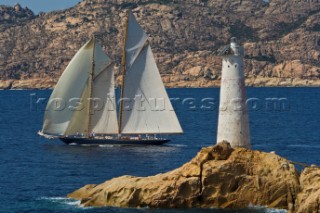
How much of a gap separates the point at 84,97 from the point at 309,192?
163 ft

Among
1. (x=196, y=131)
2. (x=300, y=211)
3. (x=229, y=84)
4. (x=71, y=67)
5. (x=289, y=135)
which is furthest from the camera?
(x=196, y=131)

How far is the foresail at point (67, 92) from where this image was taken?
91875 mm

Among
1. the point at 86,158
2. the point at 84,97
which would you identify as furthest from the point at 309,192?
the point at 84,97

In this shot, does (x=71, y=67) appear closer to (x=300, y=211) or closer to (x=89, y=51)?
(x=89, y=51)

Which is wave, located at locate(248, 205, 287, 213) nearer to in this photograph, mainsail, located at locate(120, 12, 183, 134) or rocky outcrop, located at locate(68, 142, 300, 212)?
rocky outcrop, located at locate(68, 142, 300, 212)

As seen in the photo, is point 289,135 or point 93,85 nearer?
point 93,85

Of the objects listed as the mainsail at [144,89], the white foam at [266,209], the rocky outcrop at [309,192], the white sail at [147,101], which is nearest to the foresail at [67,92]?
the mainsail at [144,89]

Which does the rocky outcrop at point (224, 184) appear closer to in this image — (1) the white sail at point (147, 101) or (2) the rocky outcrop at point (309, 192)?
(2) the rocky outcrop at point (309, 192)

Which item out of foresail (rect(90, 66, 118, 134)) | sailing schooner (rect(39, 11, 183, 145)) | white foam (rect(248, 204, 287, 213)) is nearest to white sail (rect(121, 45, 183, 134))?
sailing schooner (rect(39, 11, 183, 145))

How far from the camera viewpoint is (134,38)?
305ft

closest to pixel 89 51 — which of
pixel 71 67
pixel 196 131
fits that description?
pixel 71 67

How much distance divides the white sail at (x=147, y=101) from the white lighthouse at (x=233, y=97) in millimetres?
40646

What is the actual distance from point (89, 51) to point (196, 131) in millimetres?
33304

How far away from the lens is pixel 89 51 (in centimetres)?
9400
